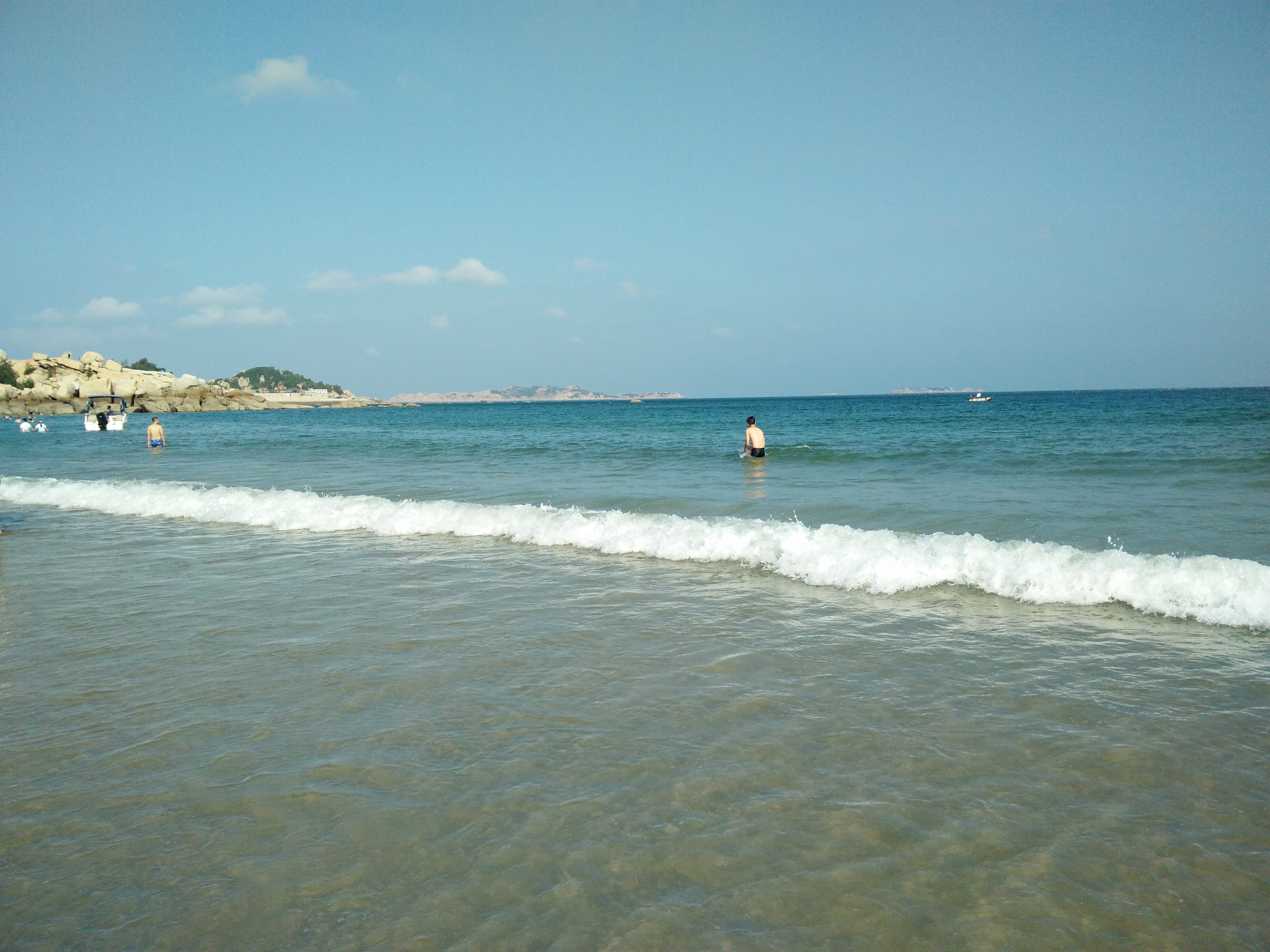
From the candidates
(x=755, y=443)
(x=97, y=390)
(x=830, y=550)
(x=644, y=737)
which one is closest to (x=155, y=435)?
(x=755, y=443)

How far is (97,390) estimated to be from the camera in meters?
93.5

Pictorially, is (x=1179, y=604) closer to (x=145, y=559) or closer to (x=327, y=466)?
(x=145, y=559)

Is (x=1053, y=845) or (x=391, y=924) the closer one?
(x=391, y=924)

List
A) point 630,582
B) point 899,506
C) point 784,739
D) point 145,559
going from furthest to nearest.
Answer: point 899,506
point 145,559
point 630,582
point 784,739

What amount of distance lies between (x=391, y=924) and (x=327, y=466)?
2481 centimetres

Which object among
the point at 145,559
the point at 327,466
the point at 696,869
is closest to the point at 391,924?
the point at 696,869

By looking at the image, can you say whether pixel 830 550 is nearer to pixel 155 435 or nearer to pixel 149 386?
pixel 155 435

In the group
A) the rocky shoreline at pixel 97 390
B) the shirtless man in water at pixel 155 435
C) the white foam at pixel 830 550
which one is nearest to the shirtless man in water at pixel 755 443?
the white foam at pixel 830 550

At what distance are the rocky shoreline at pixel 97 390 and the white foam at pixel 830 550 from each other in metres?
87.8

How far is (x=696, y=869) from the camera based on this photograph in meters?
3.10

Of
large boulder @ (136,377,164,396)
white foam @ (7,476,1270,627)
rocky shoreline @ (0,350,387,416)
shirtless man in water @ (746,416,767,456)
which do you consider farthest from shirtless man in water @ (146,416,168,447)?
large boulder @ (136,377,164,396)

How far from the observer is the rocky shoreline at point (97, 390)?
91.6 meters

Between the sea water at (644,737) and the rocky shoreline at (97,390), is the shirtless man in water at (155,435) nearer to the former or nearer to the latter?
the sea water at (644,737)


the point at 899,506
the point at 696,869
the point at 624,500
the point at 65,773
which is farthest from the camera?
the point at 624,500
